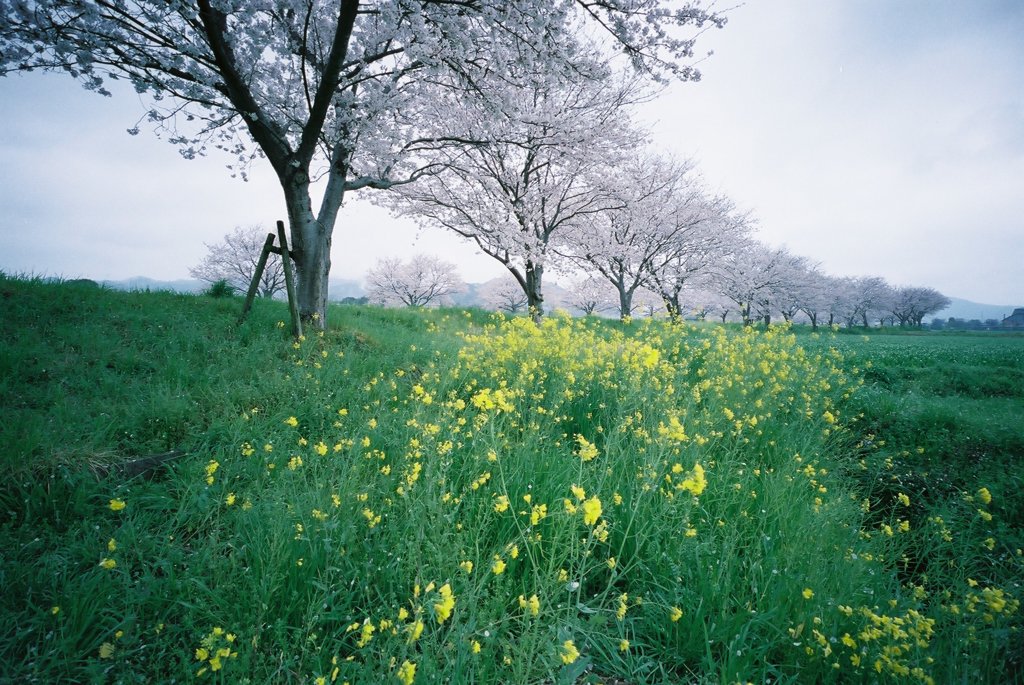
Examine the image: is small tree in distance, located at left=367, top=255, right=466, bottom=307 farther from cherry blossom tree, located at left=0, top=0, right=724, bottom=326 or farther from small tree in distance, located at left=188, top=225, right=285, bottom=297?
cherry blossom tree, located at left=0, top=0, right=724, bottom=326

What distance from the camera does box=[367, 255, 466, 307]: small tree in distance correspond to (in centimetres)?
5541

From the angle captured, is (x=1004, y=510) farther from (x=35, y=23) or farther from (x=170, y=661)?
(x=35, y=23)

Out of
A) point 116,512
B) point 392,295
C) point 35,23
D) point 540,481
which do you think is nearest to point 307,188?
point 35,23

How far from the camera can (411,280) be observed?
5553 cm

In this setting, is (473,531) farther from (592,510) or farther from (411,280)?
(411,280)

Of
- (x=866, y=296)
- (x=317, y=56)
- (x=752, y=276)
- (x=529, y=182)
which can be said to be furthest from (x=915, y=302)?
(x=317, y=56)

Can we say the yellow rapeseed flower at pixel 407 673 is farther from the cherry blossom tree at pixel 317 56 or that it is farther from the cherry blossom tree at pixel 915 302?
the cherry blossom tree at pixel 915 302

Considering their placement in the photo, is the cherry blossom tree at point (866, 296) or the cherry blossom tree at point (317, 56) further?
the cherry blossom tree at point (866, 296)

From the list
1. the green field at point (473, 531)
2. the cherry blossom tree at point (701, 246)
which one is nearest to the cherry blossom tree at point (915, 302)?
the cherry blossom tree at point (701, 246)

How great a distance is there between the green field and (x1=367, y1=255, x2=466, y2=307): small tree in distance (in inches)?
2002

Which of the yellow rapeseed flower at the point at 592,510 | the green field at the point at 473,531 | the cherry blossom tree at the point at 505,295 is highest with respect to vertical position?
the cherry blossom tree at the point at 505,295

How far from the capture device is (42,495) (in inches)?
114

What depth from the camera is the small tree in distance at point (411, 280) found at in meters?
55.4

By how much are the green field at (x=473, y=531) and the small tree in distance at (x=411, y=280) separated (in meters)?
50.8
